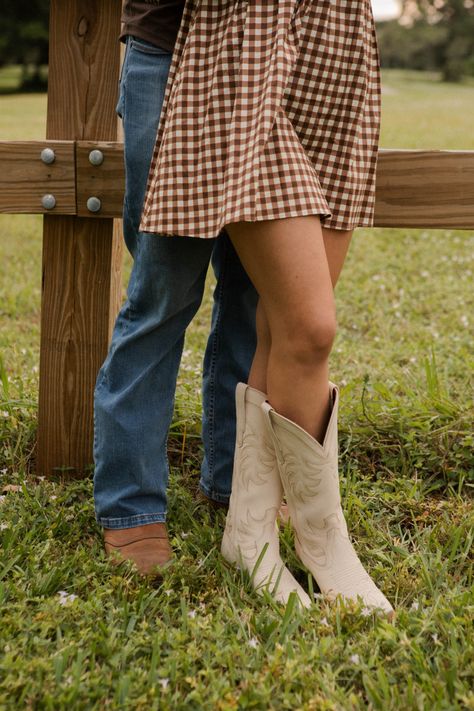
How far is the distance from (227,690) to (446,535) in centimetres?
83

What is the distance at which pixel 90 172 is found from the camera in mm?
2084

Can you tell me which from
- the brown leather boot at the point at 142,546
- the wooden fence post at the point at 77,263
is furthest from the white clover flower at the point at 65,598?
the wooden fence post at the point at 77,263

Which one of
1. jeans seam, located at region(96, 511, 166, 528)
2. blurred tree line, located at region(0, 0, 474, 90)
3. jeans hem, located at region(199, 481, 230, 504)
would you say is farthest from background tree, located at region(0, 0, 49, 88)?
jeans seam, located at region(96, 511, 166, 528)

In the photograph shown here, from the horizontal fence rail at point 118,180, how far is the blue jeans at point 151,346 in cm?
Result: 21

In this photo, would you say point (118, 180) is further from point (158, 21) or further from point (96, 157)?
point (158, 21)

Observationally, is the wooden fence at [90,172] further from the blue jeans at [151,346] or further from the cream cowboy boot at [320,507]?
the cream cowboy boot at [320,507]

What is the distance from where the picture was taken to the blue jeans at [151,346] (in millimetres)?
1775

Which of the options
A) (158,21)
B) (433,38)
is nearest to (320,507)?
(158,21)

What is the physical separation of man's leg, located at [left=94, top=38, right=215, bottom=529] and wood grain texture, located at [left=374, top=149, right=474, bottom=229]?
0.52 meters

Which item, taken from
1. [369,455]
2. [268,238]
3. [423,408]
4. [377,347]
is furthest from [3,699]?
[377,347]

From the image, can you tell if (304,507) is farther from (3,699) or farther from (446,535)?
(3,699)

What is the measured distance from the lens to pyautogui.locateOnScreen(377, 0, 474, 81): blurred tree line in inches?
2053

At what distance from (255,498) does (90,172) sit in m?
0.93

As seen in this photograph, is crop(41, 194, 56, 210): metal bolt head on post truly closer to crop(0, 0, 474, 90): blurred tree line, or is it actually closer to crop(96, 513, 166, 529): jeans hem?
crop(96, 513, 166, 529): jeans hem
